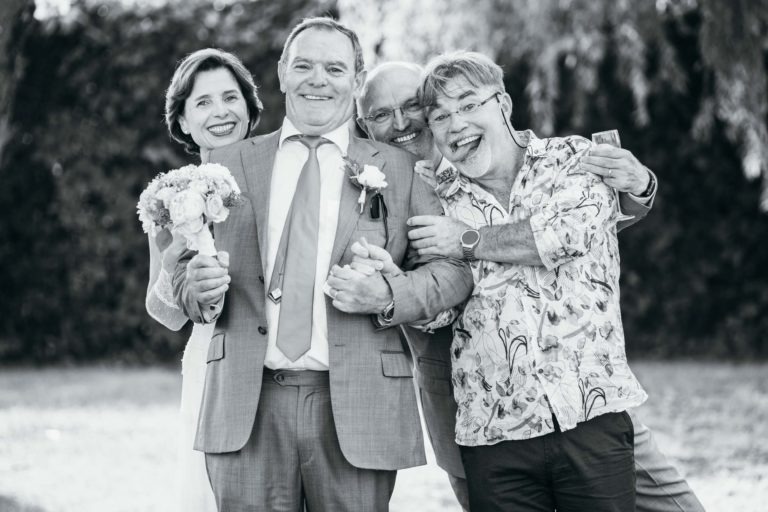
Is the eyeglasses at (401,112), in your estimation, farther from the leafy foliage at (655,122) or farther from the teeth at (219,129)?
the leafy foliage at (655,122)

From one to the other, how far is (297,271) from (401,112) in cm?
99

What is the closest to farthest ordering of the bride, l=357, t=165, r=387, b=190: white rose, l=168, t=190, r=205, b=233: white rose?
l=168, t=190, r=205, b=233: white rose → l=357, t=165, r=387, b=190: white rose → the bride

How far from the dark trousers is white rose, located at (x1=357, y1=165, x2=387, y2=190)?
38.1 inches

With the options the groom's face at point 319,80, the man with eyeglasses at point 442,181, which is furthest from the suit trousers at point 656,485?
the groom's face at point 319,80

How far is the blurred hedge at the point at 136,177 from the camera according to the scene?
31.6ft

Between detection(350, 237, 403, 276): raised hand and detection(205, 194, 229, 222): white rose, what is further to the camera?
detection(350, 237, 403, 276): raised hand

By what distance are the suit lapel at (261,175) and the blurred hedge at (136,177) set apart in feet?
20.8

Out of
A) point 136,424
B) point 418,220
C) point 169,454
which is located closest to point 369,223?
point 418,220

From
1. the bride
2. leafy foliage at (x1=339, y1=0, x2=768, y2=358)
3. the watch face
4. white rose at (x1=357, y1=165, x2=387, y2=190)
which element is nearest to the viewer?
white rose at (x1=357, y1=165, x2=387, y2=190)

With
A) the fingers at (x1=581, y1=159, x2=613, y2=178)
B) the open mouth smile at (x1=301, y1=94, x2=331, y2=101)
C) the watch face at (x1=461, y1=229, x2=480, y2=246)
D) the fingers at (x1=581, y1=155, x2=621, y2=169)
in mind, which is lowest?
the watch face at (x1=461, y1=229, x2=480, y2=246)

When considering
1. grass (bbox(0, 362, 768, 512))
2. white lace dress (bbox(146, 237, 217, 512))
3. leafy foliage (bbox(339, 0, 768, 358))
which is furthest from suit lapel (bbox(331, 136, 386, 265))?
leafy foliage (bbox(339, 0, 768, 358))

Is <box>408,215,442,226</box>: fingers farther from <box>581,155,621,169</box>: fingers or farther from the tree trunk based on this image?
the tree trunk

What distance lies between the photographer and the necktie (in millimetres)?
3080

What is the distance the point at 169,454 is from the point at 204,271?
4.16 m
